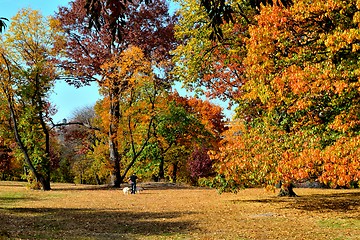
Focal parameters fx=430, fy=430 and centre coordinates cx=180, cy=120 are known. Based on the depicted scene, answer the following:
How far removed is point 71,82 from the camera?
117ft

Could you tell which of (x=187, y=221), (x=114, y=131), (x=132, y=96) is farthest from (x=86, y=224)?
(x=114, y=131)

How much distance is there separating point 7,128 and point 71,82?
6228mm

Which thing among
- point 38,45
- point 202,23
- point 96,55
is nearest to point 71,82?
point 96,55

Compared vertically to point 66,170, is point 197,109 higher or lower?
higher

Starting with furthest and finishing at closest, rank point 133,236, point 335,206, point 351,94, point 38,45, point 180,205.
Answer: point 38,45 → point 180,205 → point 335,206 → point 351,94 → point 133,236

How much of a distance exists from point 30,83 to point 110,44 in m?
7.36

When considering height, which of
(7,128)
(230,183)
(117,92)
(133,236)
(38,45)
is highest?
(38,45)

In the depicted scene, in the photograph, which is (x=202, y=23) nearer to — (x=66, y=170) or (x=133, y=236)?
(x=133, y=236)

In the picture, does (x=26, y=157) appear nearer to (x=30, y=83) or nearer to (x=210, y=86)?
(x=30, y=83)

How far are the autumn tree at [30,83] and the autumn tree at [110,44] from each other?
3336 mm

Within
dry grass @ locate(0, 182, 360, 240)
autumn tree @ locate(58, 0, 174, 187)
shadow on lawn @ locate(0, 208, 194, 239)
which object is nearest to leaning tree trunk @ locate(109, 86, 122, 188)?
autumn tree @ locate(58, 0, 174, 187)

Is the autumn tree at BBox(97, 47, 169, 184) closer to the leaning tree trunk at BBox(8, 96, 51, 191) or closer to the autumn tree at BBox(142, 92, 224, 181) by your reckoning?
the autumn tree at BBox(142, 92, 224, 181)

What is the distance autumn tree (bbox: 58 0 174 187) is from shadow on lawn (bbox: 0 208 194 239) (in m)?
18.0

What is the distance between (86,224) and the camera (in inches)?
545
